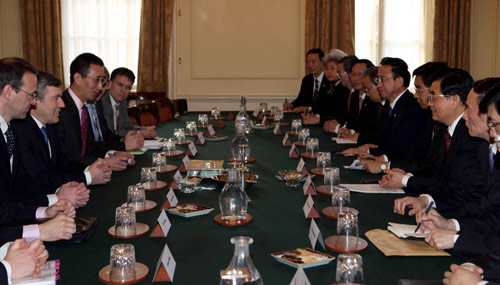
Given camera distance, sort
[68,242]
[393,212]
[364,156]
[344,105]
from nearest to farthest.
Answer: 1. [68,242]
2. [393,212]
3. [364,156]
4. [344,105]

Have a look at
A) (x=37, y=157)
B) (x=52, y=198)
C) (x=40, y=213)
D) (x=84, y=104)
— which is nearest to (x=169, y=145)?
(x=84, y=104)

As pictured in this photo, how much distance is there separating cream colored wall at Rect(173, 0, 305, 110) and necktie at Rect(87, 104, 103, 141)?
4.47 meters

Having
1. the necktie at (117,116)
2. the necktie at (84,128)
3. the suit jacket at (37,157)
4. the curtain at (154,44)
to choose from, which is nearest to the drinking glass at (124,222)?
the suit jacket at (37,157)

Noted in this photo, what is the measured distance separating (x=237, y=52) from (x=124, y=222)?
23.7 ft

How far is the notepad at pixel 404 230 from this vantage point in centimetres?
205

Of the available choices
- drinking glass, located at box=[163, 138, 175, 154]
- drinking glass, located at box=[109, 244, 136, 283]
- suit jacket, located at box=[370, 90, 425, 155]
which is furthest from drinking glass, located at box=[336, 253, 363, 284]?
suit jacket, located at box=[370, 90, 425, 155]

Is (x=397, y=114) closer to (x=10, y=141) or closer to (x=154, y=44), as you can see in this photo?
(x=10, y=141)

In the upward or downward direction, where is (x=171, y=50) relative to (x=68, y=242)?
upward

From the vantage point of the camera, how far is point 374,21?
894cm

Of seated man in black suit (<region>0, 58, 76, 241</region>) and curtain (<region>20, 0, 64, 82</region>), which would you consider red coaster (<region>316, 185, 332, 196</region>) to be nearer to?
seated man in black suit (<region>0, 58, 76, 241</region>)

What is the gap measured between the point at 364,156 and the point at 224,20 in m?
5.86

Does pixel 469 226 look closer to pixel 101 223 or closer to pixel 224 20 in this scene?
pixel 101 223

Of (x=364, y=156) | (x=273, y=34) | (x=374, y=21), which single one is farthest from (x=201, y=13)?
(x=364, y=156)

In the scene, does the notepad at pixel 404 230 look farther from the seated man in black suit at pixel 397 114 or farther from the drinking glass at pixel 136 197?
the seated man in black suit at pixel 397 114
